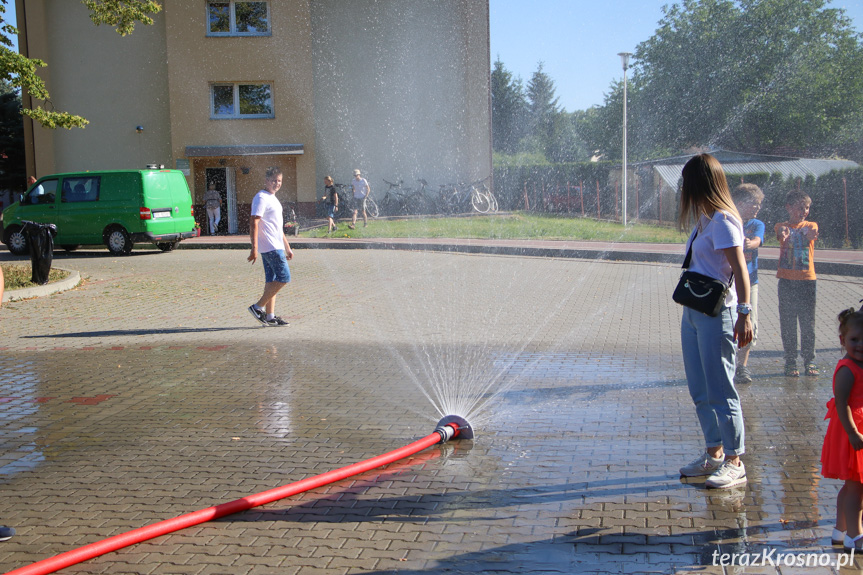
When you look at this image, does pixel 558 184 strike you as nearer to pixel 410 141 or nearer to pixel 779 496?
pixel 410 141

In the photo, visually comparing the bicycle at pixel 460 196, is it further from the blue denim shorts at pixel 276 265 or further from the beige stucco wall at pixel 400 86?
the blue denim shorts at pixel 276 265

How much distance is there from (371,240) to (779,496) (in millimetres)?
19594

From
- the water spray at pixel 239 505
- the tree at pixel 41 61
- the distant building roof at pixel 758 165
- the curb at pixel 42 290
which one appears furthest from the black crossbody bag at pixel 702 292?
the distant building roof at pixel 758 165

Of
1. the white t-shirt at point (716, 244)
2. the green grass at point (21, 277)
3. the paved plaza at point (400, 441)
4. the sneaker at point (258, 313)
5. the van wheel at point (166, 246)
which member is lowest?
the paved plaza at point (400, 441)

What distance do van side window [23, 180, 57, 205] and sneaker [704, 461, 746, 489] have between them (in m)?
20.6

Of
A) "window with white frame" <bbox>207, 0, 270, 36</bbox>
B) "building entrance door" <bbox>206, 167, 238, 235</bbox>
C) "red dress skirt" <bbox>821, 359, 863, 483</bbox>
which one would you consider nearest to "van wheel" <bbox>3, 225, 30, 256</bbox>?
"building entrance door" <bbox>206, 167, 238, 235</bbox>

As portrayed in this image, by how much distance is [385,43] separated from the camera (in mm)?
30953

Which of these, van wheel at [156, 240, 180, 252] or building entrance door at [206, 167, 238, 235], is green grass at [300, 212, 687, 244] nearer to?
building entrance door at [206, 167, 238, 235]

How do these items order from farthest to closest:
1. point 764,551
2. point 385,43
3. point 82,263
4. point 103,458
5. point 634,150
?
1. point 634,150
2. point 385,43
3. point 82,263
4. point 103,458
5. point 764,551

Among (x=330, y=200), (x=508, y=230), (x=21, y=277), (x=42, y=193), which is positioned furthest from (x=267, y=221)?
(x=508, y=230)

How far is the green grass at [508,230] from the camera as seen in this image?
23.8 m

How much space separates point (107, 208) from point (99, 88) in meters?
10.2

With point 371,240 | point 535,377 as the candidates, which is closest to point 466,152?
point 371,240

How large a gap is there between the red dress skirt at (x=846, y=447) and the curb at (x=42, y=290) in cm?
1227
